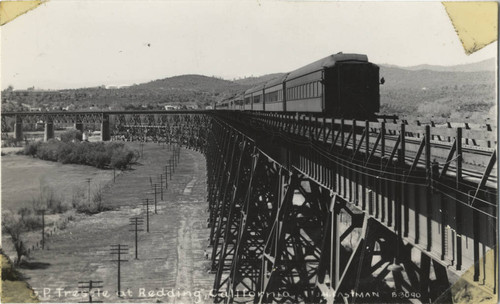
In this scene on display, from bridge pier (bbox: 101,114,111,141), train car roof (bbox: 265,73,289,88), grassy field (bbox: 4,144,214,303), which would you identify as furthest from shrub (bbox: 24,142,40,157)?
train car roof (bbox: 265,73,289,88)

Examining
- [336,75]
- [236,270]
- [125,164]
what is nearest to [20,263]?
[236,270]

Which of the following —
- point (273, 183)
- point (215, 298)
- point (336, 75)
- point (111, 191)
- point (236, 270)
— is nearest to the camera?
point (336, 75)

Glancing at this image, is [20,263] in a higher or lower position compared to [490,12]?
lower

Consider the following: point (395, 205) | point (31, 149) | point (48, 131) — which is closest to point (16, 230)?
point (395, 205)

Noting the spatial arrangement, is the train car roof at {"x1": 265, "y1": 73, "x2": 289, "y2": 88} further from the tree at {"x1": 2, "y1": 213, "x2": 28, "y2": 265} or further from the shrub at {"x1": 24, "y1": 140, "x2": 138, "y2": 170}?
the shrub at {"x1": 24, "y1": 140, "x2": 138, "y2": 170}

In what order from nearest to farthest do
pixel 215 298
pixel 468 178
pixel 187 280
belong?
1. pixel 468 178
2. pixel 215 298
3. pixel 187 280

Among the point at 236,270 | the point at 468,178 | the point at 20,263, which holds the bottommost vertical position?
the point at 20,263

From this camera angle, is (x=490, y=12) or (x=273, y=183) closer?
(x=490, y=12)

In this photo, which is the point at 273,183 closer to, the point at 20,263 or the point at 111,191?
the point at 20,263

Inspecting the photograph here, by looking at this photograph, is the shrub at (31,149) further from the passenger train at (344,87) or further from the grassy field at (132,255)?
the passenger train at (344,87)
